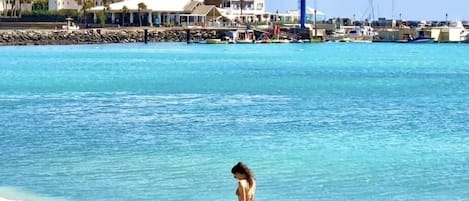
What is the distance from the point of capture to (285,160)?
74.2 feet

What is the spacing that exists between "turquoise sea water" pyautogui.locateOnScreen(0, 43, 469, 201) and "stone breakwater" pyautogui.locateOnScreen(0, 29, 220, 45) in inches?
1902

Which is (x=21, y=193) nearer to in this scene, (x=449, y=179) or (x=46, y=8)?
(x=449, y=179)

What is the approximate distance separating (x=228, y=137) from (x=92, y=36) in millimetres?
83854

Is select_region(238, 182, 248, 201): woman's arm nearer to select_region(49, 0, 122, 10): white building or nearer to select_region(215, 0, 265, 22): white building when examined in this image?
select_region(49, 0, 122, 10): white building

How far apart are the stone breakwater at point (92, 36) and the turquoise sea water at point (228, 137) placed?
4832cm

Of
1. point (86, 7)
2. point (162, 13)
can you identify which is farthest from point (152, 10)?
point (86, 7)

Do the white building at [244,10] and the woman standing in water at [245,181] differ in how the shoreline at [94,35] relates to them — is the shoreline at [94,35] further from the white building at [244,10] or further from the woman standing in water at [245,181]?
the woman standing in water at [245,181]

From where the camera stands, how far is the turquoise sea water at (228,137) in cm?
1945

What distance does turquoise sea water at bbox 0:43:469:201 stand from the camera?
19453mm

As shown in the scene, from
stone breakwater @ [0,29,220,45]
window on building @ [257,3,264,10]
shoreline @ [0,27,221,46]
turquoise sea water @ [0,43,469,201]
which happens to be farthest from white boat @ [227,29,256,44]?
turquoise sea water @ [0,43,469,201]

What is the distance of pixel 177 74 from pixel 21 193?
40.4 meters

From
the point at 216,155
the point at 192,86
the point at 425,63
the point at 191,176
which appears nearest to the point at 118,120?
the point at 216,155

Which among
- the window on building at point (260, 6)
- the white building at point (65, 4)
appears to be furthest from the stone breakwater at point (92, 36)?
the window on building at point (260, 6)

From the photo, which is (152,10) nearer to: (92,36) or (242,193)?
(92,36)
